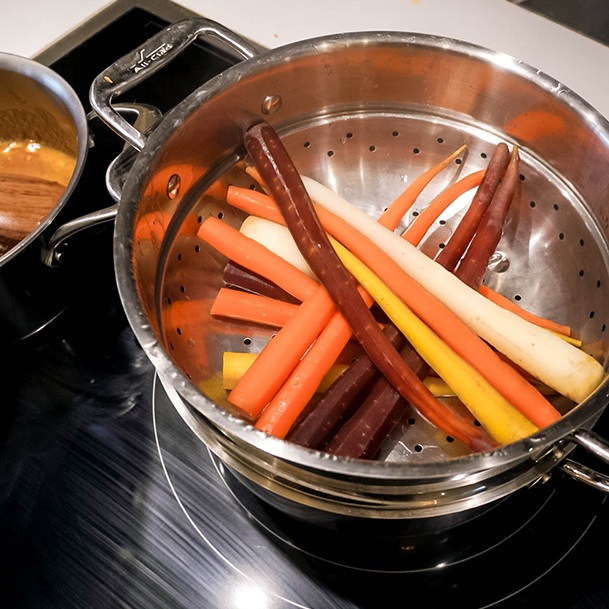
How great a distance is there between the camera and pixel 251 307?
0.80m

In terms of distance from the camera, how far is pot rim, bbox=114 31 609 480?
20.0 inches

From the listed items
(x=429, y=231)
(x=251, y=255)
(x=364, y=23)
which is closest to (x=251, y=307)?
(x=251, y=255)

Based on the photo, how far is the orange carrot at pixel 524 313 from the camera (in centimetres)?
78

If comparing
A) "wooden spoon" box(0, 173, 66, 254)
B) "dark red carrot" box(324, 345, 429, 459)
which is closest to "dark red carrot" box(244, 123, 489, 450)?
"dark red carrot" box(324, 345, 429, 459)

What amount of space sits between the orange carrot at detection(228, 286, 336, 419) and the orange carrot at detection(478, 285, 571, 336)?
0.20 metres

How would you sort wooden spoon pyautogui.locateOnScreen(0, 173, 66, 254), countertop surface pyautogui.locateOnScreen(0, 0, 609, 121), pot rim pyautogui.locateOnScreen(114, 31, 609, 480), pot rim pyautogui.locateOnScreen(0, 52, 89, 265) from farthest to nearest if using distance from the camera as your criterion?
1. countertop surface pyautogui.locateOnScreen(0, 0, 609, 121)
2. wooden spoon pyautogui.locateOnScreen(0, 173, 66, 254)
3. pot rim pyautogui.locateOnScreen(0, 52, 89, 265)
4. pot rim pyautogui.locateOnScreen(114, 31, 609, 480)

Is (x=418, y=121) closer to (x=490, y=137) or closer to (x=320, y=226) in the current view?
(x=490, y=137)

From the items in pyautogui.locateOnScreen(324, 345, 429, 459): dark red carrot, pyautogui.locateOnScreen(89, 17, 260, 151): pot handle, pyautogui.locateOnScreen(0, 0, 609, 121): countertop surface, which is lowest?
pyautogui.locateOnScreen(324, 345, 429, 459): dark red carrot

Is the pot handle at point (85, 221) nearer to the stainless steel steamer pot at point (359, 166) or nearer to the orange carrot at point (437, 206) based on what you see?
the stainless steel steamer pot at point (359, 166)

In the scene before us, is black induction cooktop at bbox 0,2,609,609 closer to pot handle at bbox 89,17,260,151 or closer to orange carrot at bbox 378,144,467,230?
pot handle at bbox 89,17,260,151

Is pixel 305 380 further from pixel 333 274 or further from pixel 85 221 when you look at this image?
pixel 85 221

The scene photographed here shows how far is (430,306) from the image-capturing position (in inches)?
28.9

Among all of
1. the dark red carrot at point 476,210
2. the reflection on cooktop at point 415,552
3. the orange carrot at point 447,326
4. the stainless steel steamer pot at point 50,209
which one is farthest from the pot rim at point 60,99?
the dark red carrot at point 476,210

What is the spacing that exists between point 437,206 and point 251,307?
0.28 metres
